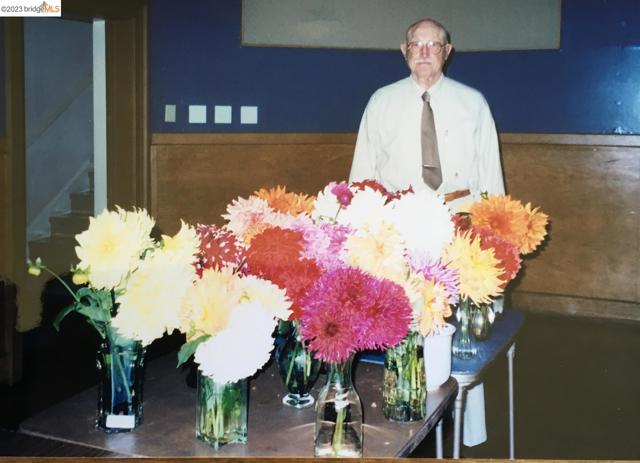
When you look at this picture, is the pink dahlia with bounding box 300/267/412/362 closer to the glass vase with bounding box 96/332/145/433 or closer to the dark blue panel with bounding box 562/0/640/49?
the glass vase with bounding box 96/332/145/433

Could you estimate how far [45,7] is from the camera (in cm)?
193

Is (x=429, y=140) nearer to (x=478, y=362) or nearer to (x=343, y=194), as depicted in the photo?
(x=478, y=362)

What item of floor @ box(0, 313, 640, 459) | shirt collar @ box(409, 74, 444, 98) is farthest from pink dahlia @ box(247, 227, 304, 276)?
shirt collar @ box(409, 74, 444, 98)

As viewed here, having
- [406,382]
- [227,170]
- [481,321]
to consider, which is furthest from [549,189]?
[406,382]

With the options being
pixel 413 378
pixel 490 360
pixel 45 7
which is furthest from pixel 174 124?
pixel 413 378

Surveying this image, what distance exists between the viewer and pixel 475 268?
144cm

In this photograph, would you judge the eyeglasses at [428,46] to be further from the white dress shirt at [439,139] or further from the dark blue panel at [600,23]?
the dark blue panel at [600,23]

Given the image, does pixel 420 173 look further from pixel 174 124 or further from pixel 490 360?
pixel 174 124

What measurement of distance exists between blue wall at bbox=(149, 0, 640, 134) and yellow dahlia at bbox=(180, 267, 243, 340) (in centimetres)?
390

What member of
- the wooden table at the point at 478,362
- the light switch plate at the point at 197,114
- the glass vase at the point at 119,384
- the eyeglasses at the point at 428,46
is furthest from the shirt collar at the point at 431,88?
the glass vase at the point at 119,384

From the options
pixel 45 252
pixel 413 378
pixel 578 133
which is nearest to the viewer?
pixel 413 378

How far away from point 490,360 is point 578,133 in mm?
3346

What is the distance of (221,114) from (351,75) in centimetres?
88

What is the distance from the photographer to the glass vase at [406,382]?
4.98 ft
